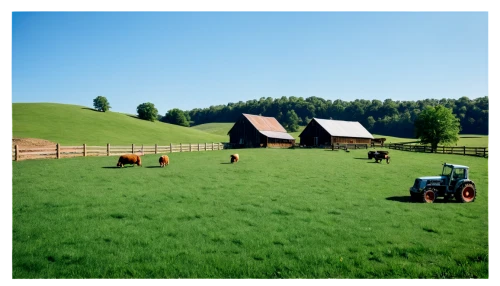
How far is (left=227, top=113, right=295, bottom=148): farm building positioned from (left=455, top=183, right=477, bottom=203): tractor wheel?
132 ft

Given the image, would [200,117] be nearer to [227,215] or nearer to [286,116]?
[286,116]

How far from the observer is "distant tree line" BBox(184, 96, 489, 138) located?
9144 centimetres

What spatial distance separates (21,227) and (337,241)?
28.2ft

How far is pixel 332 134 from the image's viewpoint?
172 feet

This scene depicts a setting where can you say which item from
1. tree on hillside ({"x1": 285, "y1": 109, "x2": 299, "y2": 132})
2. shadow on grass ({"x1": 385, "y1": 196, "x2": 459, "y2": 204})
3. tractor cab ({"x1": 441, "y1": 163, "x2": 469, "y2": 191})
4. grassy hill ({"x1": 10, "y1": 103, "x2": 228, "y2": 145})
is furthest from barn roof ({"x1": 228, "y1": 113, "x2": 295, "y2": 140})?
tractor cab ({"x1": 441, "y1": 163, "x2": 469, "y2": 191})

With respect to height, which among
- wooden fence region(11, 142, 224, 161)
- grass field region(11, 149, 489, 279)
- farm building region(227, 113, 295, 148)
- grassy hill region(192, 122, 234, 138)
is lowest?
grass field region(11, 149, 489, 279)

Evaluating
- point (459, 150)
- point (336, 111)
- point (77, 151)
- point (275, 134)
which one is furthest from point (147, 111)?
point (459, 150)

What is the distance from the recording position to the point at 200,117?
12888 centimetres

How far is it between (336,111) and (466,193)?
99.9m

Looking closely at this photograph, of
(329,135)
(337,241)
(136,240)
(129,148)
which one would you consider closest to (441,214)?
(337,241)

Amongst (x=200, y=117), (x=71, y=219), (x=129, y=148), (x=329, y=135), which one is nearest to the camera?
(x=71, y=219)

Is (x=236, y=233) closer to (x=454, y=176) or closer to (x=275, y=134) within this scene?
(x=454, y=176)

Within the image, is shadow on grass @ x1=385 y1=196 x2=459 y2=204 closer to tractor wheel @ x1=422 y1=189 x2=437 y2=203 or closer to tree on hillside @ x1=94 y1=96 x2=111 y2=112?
tractor wheel @ x1=422 y1=189 x2=437 y2=203

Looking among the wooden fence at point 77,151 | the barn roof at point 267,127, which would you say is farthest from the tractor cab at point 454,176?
the barn roof at point 267,127
